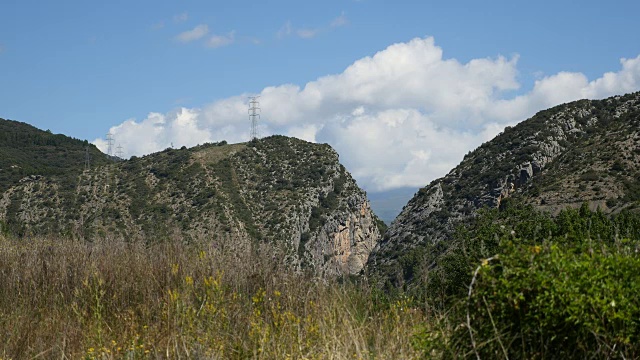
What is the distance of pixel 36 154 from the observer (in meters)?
93.7

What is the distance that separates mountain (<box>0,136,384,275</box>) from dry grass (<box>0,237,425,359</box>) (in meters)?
39.7

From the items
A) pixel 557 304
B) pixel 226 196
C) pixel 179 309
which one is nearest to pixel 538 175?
pixel 226 196

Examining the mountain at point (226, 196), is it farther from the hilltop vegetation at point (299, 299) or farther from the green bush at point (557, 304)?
the green bush at point (557, 304)

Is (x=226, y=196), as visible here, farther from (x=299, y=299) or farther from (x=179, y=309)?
(x=179, y=309)

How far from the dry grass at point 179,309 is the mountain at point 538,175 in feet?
114

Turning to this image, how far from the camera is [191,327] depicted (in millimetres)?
5379

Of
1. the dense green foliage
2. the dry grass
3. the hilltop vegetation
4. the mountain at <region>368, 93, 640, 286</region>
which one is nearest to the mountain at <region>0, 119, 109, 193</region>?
the mountain at <region>368, 93, 640, 286</region>

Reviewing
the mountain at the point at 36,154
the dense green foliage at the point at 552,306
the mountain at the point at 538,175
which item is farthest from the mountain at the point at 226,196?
the dense green foliage at the point at 552,306

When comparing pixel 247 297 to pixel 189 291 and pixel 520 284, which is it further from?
pixel 520 284

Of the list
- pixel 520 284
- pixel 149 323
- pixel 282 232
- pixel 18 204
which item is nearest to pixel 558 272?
pixel 520 284

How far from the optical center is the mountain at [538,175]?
149 feet

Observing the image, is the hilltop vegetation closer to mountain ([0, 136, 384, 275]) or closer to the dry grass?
the dry grass

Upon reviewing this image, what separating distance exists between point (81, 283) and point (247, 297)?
77.2 inches

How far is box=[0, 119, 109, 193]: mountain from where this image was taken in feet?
231
